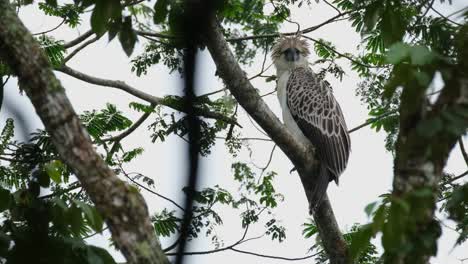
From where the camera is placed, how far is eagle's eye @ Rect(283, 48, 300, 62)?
7.96 meters

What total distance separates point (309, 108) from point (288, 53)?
0.84 meters

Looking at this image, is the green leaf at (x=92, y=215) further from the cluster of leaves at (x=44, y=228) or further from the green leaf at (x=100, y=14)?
the green leaf at (x=100, y=14)

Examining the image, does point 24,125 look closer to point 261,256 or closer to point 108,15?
point 108,15

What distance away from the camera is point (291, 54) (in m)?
7.96

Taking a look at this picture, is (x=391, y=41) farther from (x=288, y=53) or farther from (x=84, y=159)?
(x=288, y=53)

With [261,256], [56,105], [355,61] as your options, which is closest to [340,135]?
[355,61]

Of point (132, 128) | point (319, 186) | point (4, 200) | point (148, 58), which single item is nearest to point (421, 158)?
point (4, 200)

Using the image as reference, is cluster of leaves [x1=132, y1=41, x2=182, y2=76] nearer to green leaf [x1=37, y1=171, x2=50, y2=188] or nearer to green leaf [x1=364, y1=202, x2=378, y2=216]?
green leaf [x1=37, y1=171, x2=50, y2=188]

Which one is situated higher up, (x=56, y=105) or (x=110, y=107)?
(x=110, y=107)

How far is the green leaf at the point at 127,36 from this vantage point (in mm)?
3266

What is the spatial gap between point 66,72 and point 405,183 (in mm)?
4457

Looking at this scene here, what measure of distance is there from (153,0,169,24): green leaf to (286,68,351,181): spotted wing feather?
A: 3.24 metres

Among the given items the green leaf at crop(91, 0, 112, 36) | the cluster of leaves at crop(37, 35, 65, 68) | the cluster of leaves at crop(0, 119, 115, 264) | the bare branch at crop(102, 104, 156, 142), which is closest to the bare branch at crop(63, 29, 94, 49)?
the cluster of leaves at crop(37, 35, 65, 68)

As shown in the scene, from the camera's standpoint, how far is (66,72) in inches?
260
